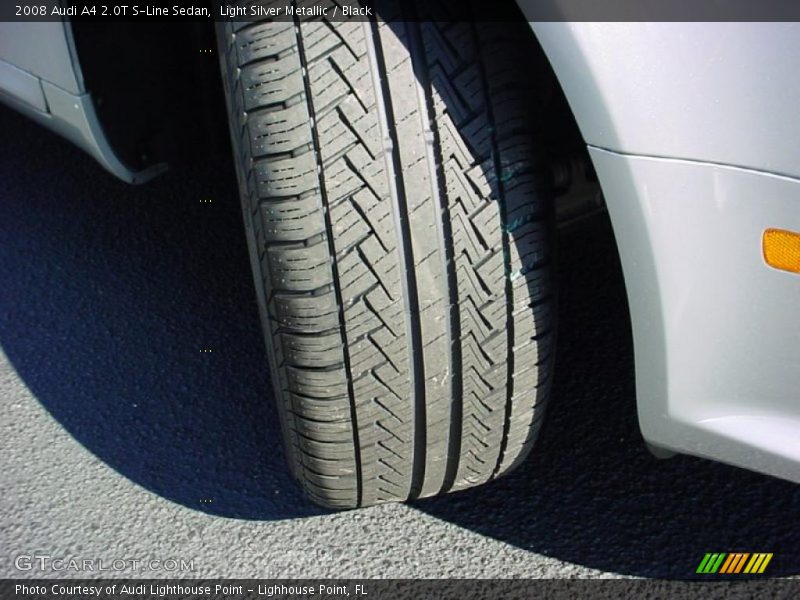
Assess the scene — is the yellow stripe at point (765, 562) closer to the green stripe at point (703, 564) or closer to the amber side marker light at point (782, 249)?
the green stripe at point (703, 564)

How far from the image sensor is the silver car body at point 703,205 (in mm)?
1039

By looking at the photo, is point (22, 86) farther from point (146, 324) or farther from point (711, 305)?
point (711, 305)

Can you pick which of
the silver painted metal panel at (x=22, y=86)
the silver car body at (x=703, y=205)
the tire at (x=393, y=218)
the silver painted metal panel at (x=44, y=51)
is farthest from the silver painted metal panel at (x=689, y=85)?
the silver painted metal panel at (x=22, y=86)

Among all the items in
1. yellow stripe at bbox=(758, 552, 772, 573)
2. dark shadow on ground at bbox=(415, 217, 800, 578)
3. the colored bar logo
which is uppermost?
dark shadow on ground at bbox=(415, 217, 800, 578)

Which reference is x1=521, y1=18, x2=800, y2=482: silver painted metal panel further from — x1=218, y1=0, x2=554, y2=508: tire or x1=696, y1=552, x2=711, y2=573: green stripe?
x1=696, y1=552, x2=711, y2=573: green stripe

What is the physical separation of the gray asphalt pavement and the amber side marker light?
61cm

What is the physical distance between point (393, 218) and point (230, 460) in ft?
2.27

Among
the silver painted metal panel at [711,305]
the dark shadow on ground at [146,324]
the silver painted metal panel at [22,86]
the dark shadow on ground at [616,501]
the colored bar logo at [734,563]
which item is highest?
the silver painted metal panel at [22,86]

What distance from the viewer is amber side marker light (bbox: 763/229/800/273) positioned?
1.08 metres

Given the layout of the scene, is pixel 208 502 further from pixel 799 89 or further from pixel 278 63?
pixel 799 89

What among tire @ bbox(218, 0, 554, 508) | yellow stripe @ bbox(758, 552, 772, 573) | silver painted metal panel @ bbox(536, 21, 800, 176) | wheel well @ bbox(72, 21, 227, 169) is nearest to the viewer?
silver painted metal panel @ bbox(536, 21, 800, 176)

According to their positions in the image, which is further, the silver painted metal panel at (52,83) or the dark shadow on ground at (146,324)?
the dark shadow on ground at (146,324)

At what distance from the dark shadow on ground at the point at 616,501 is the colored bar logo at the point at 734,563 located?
0.01 metres

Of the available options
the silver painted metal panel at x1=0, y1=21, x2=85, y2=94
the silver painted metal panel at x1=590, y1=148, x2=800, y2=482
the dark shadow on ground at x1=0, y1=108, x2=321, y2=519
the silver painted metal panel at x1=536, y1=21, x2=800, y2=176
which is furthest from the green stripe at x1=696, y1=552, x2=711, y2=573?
the silver painted metal panel at x1=0, y1=21, x2=85, y2=94
